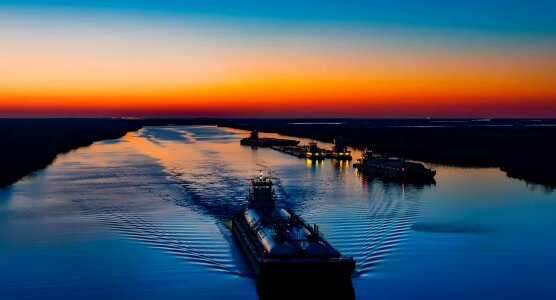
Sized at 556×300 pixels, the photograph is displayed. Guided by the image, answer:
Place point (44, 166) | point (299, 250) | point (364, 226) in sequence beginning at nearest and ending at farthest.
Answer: point (299, 250) < point (364, 226) < point (44, 166)

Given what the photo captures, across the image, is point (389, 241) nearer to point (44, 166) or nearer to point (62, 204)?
point (62, 204)

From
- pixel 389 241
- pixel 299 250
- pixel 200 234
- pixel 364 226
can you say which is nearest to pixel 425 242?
pixel 389 241

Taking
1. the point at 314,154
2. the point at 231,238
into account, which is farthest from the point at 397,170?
the point at 231,238

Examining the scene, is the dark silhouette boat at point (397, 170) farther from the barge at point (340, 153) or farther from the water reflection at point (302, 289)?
the water reflection at point (302, 289)

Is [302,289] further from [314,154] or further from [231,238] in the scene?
[314,154]

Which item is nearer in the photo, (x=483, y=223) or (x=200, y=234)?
(x=200, y=234)

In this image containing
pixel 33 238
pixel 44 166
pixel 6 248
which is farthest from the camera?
pixel 44 166

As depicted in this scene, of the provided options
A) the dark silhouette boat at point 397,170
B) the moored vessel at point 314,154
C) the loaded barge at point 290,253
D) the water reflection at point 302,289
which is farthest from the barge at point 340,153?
the water reflection at point 302,289

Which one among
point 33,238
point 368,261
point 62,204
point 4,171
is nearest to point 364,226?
point 368,261
